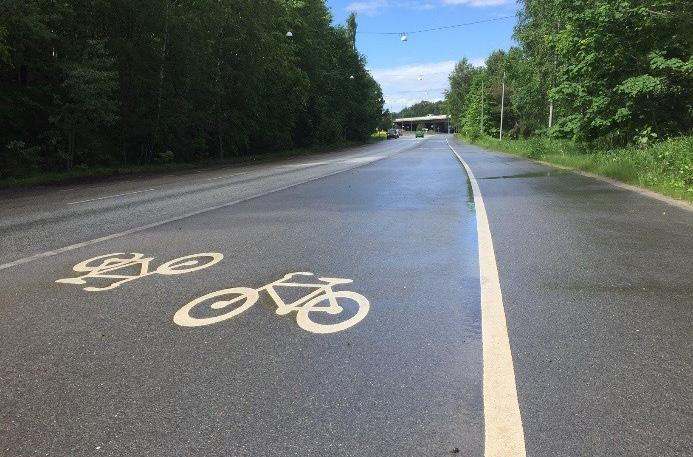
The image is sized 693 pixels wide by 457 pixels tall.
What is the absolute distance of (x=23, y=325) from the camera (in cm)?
426

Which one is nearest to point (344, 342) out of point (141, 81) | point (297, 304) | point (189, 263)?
point (297, 304)

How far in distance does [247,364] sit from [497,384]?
1528 mm

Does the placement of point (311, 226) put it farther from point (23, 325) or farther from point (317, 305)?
point (23, 325)

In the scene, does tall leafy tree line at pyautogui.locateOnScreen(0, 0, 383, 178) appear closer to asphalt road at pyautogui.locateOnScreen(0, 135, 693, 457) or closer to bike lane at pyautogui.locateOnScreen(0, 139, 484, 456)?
asphalt road at pyautogui.locateOnScreen(0, 135, 693, 457)

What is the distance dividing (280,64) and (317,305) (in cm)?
3390

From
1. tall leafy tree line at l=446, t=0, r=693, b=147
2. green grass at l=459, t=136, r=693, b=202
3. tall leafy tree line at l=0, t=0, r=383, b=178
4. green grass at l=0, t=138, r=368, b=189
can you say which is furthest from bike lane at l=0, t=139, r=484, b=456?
tall leafy tree line at l=0, t=0, r=383, b=178

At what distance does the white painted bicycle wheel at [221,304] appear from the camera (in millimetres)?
4320

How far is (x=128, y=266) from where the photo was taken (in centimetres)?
614

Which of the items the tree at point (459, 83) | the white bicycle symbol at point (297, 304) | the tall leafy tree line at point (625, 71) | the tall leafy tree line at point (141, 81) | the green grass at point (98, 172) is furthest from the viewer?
the tree at point (459, 83)

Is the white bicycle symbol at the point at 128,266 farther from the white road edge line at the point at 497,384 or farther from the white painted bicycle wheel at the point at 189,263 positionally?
the white road edge line at the point at 497,384

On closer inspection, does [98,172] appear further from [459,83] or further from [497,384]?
[459,83]

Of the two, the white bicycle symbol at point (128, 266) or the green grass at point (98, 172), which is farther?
the green grass at point (98, 172)

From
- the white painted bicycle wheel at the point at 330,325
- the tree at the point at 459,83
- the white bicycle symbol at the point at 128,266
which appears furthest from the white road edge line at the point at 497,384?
the tree at the point at 459,83

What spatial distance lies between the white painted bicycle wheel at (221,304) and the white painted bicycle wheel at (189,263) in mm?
1002
